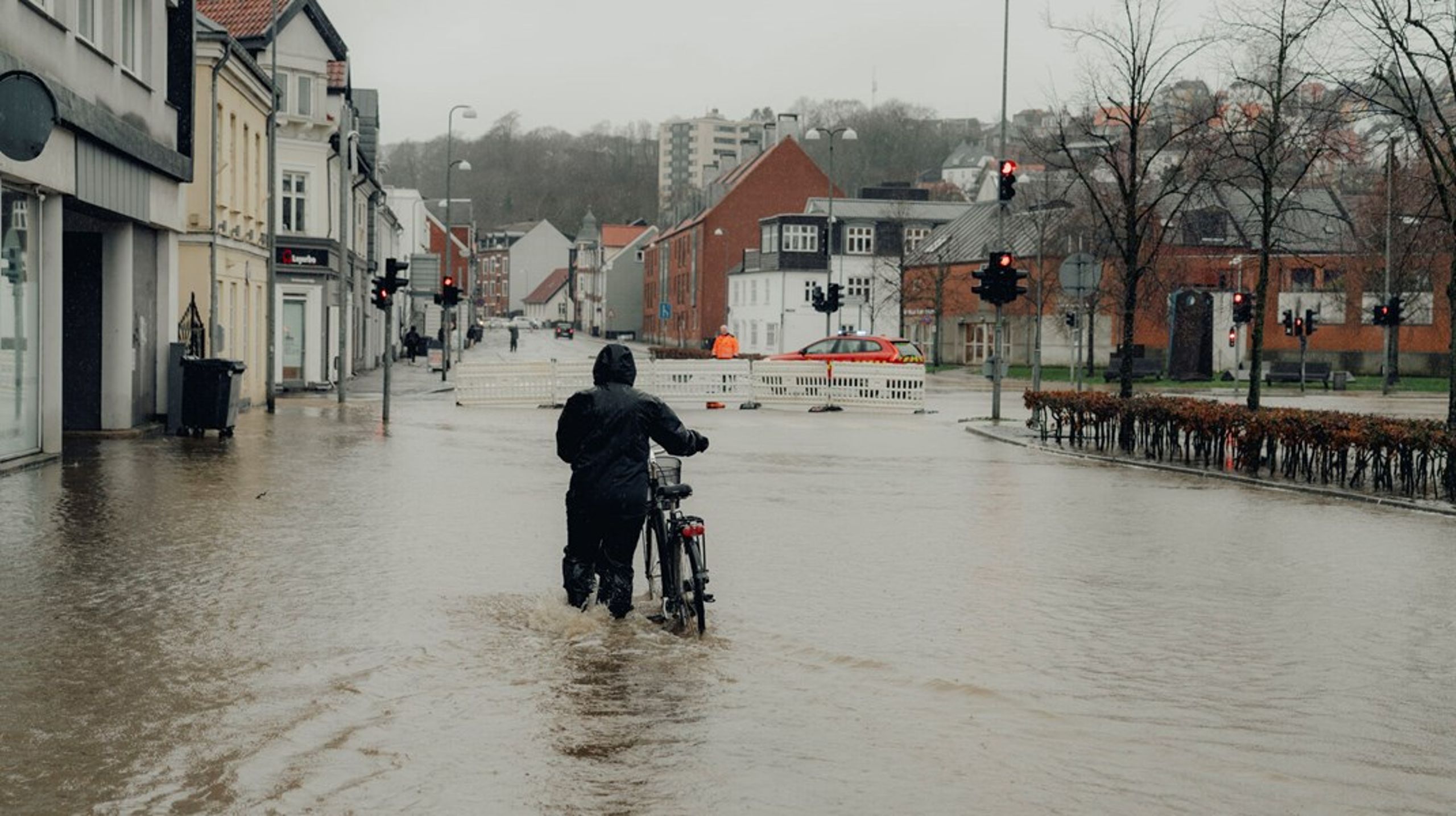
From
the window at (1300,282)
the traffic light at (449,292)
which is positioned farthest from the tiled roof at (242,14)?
the window at (1300,282)

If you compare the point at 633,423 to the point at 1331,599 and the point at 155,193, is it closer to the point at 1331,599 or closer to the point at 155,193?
the point at 1331,599

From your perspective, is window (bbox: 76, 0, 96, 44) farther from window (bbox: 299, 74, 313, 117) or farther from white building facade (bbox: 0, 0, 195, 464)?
window (bbox: 299, 74, 313, 117)

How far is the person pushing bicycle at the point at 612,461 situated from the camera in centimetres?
931

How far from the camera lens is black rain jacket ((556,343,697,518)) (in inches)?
366

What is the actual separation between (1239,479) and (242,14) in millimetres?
29467

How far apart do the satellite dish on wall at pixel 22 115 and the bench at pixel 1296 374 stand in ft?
166

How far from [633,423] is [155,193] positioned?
17133mm

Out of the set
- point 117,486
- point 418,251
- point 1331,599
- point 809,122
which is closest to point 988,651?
point 1331,599

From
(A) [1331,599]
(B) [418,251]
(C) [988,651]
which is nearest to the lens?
(C) [988,651]

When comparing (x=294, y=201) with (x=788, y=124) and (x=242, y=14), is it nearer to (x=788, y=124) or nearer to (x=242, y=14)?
(x=242, y=14)

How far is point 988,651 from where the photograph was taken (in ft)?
29.7

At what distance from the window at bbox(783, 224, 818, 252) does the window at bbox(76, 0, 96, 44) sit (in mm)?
69909

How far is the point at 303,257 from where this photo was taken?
43.8m

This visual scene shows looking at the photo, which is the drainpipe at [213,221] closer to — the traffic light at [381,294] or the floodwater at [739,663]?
the traffic light at [381,294]
